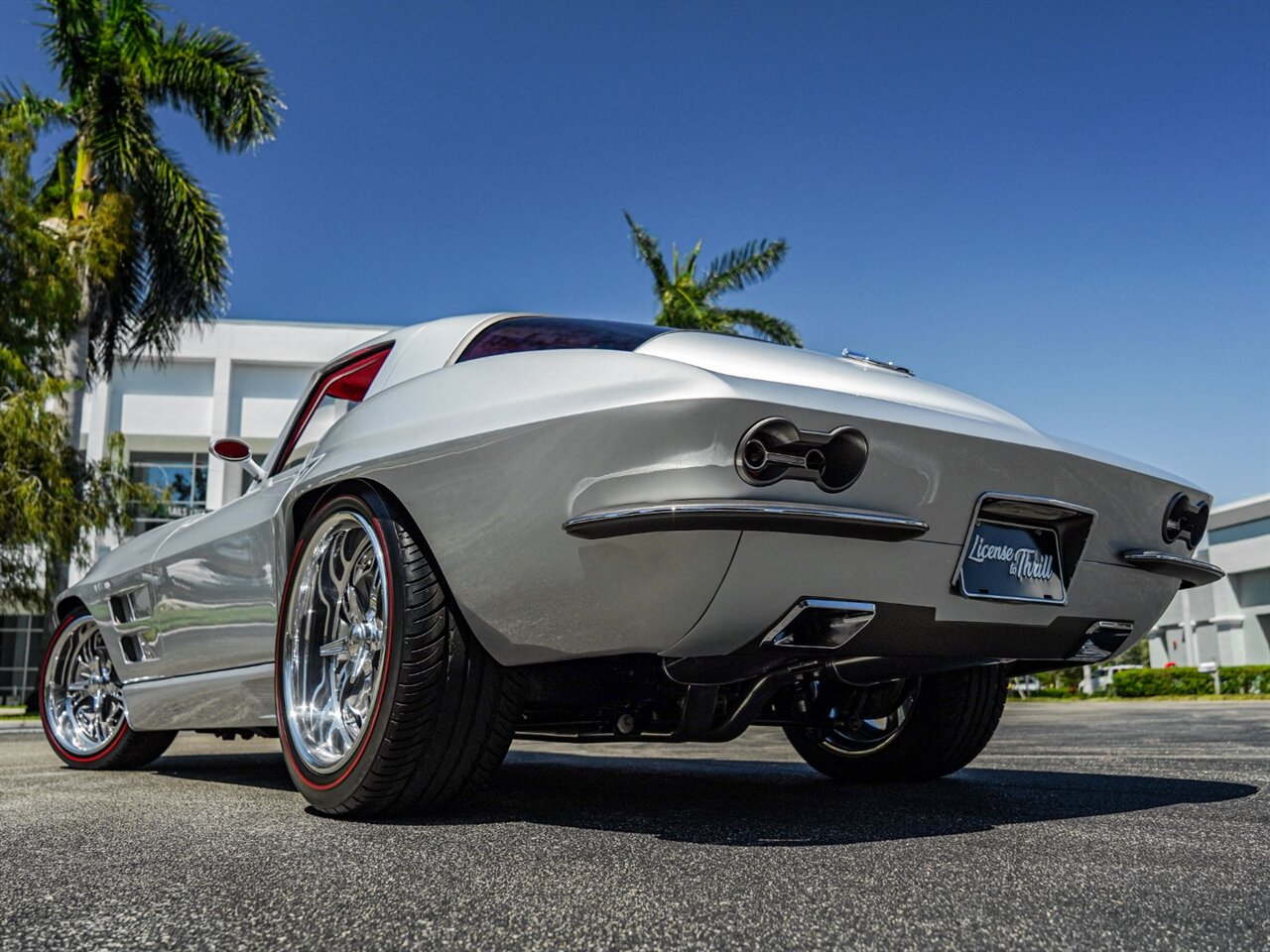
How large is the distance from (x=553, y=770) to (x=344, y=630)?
1.64 metres

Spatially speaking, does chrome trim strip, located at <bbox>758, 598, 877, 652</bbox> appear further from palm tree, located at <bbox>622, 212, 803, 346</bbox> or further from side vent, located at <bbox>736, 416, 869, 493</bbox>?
palm tree, located at <bbox>622, 212, 803, 346</bbox>

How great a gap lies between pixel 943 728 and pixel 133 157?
17.6 m

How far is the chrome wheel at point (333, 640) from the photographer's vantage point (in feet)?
9.44

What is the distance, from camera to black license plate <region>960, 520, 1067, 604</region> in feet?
8.45

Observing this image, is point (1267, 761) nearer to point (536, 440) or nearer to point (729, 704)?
point (729, 704)

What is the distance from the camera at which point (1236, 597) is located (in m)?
41.1

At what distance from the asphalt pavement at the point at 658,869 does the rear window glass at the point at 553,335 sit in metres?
1.19

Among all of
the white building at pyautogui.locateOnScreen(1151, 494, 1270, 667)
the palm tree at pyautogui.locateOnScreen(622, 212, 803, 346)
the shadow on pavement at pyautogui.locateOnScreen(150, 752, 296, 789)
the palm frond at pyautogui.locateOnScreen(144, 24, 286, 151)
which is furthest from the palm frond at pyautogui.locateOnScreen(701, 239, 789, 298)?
the white building at pyautogui.locateOnScreen(1151, 494, 1270, 667)

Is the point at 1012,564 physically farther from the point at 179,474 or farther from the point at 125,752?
the point at 179,474

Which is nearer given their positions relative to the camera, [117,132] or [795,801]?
[795,801]

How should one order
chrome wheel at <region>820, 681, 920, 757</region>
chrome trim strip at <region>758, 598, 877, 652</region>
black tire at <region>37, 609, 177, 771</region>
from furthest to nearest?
1. black tire at <region>37, 609, 177, 771</region>
2. chrome wheel at <region>820, 681, 920, 757</region>
3. chrome trim strip at <region>758, 598, 877, 652</region>

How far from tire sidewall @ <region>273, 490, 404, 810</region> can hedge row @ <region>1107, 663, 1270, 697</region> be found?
83.5 feet

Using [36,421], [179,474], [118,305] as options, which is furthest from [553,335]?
[179,474]

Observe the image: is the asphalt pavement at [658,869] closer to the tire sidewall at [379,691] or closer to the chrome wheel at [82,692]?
the tire sidewall at [379,691]
